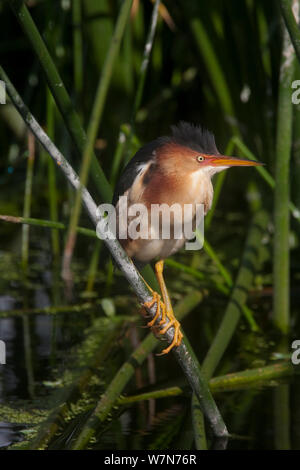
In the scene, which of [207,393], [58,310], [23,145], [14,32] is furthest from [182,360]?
[14,32]

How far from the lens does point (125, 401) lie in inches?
82.5

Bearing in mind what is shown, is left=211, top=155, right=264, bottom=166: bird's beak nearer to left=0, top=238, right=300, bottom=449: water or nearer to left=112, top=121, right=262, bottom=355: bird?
left=112, top=121, right=262, bottom=355: bird

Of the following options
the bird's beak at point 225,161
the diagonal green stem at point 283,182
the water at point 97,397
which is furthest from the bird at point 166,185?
the diagonal green stem at point 283,182

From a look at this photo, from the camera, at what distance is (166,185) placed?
5.97 ft

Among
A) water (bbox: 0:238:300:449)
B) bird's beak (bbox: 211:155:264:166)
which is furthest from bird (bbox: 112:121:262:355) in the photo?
water (bbox: 0:238:300:449)

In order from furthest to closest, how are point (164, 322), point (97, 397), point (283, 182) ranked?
point (283, 182)
point (97, 397)
point (164, 322)

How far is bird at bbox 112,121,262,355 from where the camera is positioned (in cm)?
176

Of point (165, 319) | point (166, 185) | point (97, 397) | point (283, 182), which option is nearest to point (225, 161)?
point (166, 185)

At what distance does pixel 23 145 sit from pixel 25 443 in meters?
2.43

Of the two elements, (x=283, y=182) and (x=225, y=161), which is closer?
(x=225, y=161)

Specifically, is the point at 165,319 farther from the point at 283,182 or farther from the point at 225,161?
the point at 283,182

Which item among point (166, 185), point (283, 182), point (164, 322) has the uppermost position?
point (283, 182)
